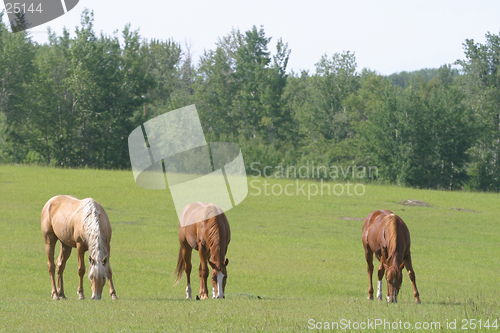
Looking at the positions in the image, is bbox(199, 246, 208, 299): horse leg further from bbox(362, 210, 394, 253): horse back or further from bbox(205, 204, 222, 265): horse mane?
bbox(362, 210, 394, 253): horse back

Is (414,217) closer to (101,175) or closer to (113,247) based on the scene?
(113,247)

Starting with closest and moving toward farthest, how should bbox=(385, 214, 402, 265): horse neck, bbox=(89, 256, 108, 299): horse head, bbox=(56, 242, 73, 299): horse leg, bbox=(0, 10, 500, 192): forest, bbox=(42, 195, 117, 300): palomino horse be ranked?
bbox=(89, 256, 108, 299): horse head, bbox=(42, 195, 117, 300): palomino horse, bbox=(385, 214, 402, 265): horse neck, bbox=(56, 242, 73, 299): horse leg, bbox=(0, 10, 500, 192): forest

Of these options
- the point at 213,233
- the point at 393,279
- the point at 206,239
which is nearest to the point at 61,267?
the point at 206,239

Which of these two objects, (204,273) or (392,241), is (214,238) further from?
(392,241)

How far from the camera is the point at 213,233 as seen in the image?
10.6 meters

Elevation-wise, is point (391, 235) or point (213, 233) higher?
point (213, 233)

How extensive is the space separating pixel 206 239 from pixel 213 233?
226 mm

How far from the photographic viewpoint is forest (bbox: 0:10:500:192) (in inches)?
2389

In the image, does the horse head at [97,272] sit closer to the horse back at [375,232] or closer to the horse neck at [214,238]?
the horse neck at [214,238]

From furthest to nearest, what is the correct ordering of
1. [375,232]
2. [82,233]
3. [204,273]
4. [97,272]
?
[375,232] < [204,273] < [82,233] < [97,272]

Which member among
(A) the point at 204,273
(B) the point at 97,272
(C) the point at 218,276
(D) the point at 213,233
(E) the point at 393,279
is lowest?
(E) the point at 393,279

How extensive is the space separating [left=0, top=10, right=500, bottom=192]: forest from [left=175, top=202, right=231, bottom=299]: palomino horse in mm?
47815

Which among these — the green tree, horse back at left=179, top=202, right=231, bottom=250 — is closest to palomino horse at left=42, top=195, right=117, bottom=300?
horse back at left=179, top=202, right=231, bottom=250

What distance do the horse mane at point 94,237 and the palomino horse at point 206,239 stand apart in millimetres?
2143
